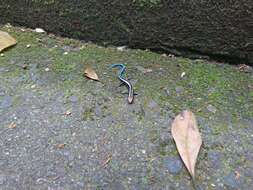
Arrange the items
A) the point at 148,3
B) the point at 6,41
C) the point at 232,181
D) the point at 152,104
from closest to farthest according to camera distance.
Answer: the point at 232,181, the point at 152,104, the point at 148,3, the point at 6,41

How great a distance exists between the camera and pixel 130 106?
2096 millimetres

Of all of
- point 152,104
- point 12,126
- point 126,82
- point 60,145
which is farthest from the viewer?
point 126,82

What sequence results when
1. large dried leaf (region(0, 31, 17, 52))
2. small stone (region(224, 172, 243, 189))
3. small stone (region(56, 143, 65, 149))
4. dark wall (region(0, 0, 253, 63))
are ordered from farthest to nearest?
1. large dried leaf (region(0, 31, 17, 52))
2. dark wall (region(0, 0, 253, 63))
3. small stone (region(56, 143, 65, 149))
4. small stone (region(224, 172, 243, 189))

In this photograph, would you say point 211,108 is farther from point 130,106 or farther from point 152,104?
point 130,106

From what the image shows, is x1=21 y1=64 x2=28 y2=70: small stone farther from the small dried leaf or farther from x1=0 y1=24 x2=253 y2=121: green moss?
the small dried leaf

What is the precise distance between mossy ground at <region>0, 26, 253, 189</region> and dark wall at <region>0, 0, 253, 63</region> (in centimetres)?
8

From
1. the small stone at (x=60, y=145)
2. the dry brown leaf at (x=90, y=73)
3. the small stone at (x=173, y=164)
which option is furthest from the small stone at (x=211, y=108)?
the small stone at (x=60, y=145)

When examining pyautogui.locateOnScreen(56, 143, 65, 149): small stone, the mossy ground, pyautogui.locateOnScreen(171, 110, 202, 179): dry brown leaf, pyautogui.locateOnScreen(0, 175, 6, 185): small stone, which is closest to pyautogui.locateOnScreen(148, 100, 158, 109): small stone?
the mossy ground

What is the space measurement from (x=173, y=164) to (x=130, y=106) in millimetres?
432

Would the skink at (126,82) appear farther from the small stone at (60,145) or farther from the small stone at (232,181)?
the small stone at (232,181)

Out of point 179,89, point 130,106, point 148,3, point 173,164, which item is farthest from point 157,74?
point 173,164

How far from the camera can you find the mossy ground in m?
1.79

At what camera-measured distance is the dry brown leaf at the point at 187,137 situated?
1802mm

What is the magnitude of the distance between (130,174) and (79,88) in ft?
2.13
